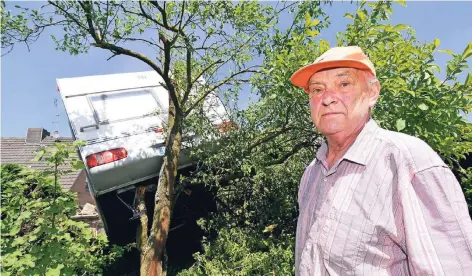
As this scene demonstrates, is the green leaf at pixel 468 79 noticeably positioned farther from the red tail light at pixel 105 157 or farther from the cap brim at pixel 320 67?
the red tail light at pixel 105 157

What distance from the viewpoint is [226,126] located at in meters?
5.96

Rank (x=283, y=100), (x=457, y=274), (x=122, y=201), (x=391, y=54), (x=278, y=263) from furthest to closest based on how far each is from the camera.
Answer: (x=122, y=201) < (x=278, y=263) < (x=283, y=100) < (x=391, y=54) < (x=457, y=274)

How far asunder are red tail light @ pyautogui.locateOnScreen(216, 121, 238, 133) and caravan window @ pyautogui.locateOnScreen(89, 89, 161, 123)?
3.94ft

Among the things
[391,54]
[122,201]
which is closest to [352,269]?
[391,54]

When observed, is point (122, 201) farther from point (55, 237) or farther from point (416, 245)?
point (416, 245)

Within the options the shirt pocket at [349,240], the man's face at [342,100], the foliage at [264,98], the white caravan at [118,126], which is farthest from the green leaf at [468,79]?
the white caravan at [118,126]

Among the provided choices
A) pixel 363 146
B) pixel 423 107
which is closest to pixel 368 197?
pixel 363 146

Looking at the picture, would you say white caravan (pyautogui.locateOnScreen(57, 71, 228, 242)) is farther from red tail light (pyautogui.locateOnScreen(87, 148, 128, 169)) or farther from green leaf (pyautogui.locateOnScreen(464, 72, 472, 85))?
green leaf (pyautogui.locateOnScreen(464, 72, 472, 85))

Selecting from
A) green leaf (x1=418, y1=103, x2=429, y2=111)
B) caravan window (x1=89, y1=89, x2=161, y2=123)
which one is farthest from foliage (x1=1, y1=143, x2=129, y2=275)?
green leaf (x1=418, y1=103, x2=429, y2=111)

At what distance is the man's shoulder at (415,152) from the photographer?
1.31m

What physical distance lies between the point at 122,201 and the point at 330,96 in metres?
4.78

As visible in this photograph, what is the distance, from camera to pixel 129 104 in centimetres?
593

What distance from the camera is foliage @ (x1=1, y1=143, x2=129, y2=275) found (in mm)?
3500

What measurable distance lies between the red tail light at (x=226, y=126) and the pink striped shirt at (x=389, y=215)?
14.2 ft
